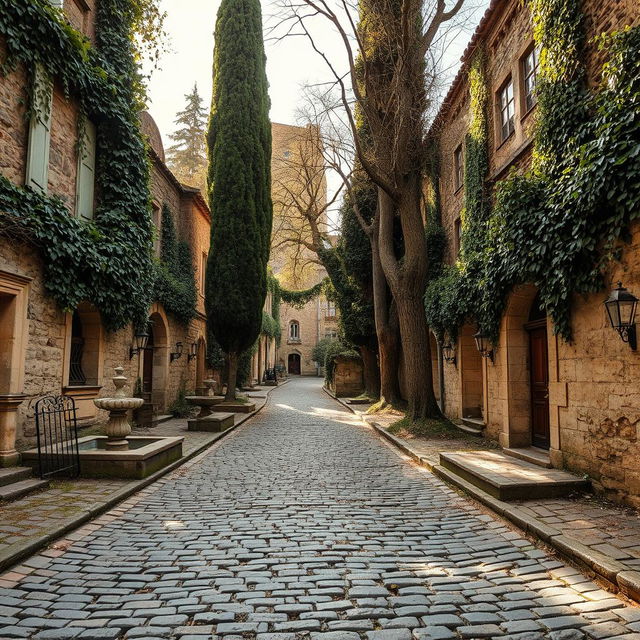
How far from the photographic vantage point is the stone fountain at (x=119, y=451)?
6734mm

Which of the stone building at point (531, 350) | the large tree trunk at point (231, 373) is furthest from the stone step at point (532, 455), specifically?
the large tree trunk at point (231, 373)

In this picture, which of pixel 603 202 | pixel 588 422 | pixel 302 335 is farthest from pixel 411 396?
pixel 302 335

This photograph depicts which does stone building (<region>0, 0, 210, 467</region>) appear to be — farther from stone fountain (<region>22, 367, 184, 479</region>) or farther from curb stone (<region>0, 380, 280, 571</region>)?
curb stone (<region>0, 380, 280, 571</region>)

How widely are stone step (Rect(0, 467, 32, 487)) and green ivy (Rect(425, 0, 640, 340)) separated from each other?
7.13 metres

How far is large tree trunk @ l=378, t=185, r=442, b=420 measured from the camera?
11.5 m

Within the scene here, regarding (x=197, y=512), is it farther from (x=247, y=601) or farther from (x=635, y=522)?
(x=635, y=522)

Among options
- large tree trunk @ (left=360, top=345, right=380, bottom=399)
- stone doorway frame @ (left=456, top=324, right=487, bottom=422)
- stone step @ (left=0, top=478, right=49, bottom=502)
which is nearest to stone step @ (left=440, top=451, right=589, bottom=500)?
stone doorway frame @ (left=456, top=324, right=487, bottom=422)

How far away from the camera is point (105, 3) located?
34.2ft

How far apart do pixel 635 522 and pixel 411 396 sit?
6925 mm

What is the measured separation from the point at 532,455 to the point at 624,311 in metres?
3.33

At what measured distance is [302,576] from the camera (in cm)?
371

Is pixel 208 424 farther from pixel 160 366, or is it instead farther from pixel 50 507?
pixel 50 507

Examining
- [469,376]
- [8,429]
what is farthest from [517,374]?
[8,429]

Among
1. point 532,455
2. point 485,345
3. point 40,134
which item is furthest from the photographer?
point 485,345
